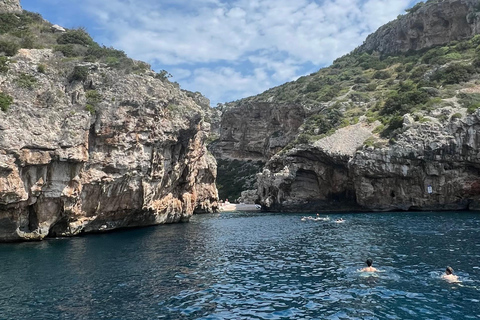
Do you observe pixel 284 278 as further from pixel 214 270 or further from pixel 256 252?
pixel 256 252

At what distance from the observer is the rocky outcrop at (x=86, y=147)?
2625cm

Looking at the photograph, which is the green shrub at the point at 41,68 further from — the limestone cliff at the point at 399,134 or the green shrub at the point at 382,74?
the green shrub at the point at 382,74

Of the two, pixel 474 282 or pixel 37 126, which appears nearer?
pixel 474 282

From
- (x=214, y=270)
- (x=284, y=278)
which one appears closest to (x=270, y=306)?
A: (x=284, y=278)

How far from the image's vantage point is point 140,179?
114 feet

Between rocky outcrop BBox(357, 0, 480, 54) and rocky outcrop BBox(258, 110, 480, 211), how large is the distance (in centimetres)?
4537

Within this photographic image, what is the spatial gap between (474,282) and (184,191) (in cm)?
3607

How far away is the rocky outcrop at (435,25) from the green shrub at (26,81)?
272 ft

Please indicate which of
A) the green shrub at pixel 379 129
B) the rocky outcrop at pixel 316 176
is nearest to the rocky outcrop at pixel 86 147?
the rocky outcrop at pixel 316 176

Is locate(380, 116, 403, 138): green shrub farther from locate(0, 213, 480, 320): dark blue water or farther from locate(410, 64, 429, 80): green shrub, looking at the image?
locate(0, 213, 480, 320): dark blue water

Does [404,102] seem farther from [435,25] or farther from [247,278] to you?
[247,278]

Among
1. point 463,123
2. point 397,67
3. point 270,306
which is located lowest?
point 270,306

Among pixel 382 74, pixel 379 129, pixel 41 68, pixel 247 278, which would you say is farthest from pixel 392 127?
pixel 41 68

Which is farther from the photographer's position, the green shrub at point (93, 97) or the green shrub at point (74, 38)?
the green shrub at point (74, 38)
